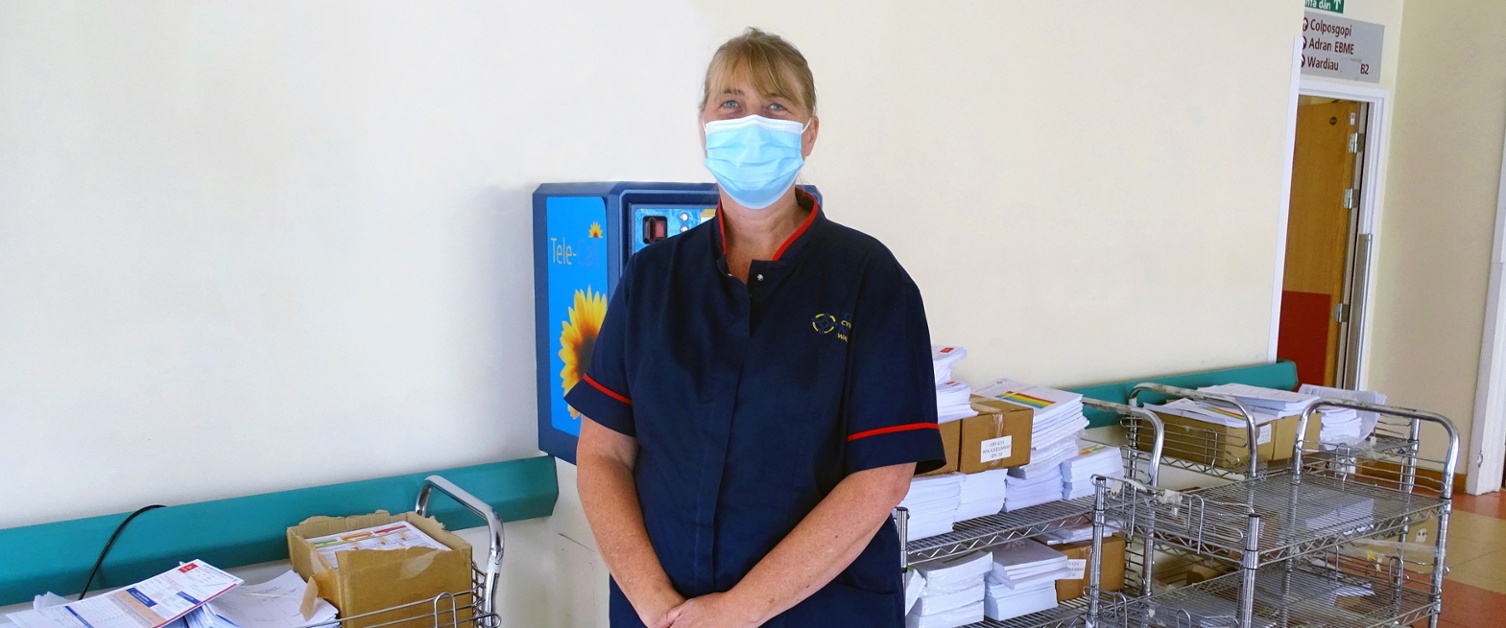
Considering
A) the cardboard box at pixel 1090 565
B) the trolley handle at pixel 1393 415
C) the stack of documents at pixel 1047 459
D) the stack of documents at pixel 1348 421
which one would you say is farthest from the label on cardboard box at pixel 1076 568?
the stack of documents at pixel 1348 421

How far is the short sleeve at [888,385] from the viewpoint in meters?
1.45

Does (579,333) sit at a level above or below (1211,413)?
above

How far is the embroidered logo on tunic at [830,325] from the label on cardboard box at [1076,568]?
5.65ft

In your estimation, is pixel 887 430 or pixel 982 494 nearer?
pixel 887 430

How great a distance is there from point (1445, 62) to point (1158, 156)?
2.55 m

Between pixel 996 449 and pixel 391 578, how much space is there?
1.49 meters

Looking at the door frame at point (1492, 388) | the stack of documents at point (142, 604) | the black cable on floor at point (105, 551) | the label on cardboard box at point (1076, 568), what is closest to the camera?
the stack of documents at point (142, 604)

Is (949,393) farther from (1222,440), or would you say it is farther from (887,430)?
(1222,440)

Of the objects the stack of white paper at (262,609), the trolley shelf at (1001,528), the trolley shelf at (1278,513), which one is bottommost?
the trolley shelf at (1278,513)

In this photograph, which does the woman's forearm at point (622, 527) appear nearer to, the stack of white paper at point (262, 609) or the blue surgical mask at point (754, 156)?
the blue surgical mask at point (754, 156)

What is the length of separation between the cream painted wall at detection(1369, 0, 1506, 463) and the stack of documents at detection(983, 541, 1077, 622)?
363cm

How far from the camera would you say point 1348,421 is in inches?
143

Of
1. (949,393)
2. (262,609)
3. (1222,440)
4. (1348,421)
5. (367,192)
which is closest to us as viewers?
(262,609)

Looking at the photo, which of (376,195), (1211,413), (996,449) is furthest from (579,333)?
(1211,413)
